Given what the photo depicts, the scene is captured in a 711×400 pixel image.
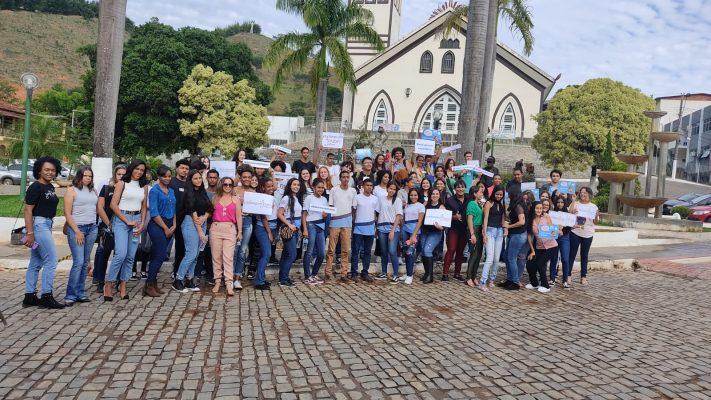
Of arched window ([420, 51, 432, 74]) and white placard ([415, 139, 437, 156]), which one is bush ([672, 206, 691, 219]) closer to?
white placard ([415, 139, 437, 156])

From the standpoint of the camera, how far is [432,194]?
8.16m

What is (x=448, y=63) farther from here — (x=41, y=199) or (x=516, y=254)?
(x=41, y=199)

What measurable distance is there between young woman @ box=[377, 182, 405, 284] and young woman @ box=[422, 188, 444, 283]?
17.9 inches

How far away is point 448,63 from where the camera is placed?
46.1 meters

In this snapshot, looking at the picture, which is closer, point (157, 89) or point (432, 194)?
point (432, 194)

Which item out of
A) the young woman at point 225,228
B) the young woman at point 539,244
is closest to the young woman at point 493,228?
the young woman at point 539,244

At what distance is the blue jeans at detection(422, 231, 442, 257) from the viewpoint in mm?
8297

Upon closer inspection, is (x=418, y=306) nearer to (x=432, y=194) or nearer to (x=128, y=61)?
(x=432, y=194)

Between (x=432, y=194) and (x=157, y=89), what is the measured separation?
1000 inches

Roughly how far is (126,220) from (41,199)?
0.91 meters

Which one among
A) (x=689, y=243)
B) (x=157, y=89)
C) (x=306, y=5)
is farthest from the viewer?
(x=157, y=89)

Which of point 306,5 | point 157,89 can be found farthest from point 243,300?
point 157,89

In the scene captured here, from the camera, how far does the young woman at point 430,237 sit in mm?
8195

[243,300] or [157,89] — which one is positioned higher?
[157,89]
